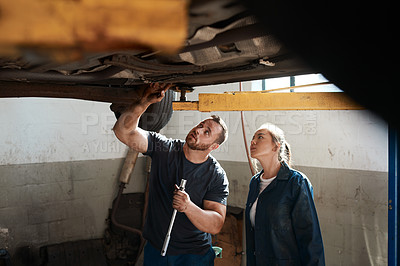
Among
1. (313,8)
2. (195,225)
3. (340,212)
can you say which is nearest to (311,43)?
(313,8)

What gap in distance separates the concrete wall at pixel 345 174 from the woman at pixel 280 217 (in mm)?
984

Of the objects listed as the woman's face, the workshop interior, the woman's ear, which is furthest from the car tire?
the woman's ear

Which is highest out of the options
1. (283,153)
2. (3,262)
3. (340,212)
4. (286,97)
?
(286,97)

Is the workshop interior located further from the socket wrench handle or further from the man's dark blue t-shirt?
the socket wrench handle

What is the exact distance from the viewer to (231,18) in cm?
86

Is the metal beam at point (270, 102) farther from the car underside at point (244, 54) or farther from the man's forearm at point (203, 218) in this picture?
the man's forearm at point (203, 218)

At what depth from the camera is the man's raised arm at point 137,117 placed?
1.84 metres

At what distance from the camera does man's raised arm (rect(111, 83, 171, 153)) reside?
184 centimetres

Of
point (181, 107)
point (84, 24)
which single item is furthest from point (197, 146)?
point (84, 24)

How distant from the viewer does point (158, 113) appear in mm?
2145

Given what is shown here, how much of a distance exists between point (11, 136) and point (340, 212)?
9.60ft

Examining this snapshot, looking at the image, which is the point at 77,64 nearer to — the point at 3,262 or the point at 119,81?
the point at 119,81

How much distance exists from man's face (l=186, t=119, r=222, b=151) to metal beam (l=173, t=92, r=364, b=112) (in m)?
0.22

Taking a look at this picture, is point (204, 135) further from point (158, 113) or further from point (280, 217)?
point (280, 217)
